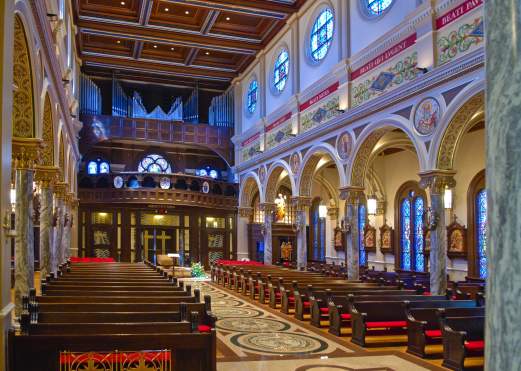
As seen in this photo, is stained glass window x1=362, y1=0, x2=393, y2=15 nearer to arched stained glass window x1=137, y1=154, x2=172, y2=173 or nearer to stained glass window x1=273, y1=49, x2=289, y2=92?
stained glass window x1=273, y1=49, x2=289, y2=92

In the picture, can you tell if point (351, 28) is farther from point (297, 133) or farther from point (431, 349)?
point (431, 349)

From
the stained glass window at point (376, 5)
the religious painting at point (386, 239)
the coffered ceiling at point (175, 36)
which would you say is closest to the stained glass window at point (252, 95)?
the coffered ceiling at point (175, 36)

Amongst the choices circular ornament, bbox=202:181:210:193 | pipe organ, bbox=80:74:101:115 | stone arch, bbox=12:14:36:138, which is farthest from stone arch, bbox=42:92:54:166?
circular ornament, bbox=202:181:210:193

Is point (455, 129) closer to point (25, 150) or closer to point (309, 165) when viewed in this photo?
point (309, 165)

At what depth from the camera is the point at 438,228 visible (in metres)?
13.2

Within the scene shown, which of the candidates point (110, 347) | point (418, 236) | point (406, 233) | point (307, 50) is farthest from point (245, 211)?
point (110, 347)

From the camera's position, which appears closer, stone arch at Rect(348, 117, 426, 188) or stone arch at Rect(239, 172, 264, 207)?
stone arch at Rect(348, 117, 426, 188)

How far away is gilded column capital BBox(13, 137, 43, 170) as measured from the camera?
30.6ft

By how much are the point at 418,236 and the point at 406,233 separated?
878 mm

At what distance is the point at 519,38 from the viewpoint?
202 cm

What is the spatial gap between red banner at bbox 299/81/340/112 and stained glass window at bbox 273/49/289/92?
2.60 meters

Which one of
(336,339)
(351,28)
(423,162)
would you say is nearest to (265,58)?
(351,28)

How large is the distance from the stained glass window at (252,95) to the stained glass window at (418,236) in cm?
932

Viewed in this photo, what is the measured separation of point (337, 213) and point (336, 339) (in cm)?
1766
